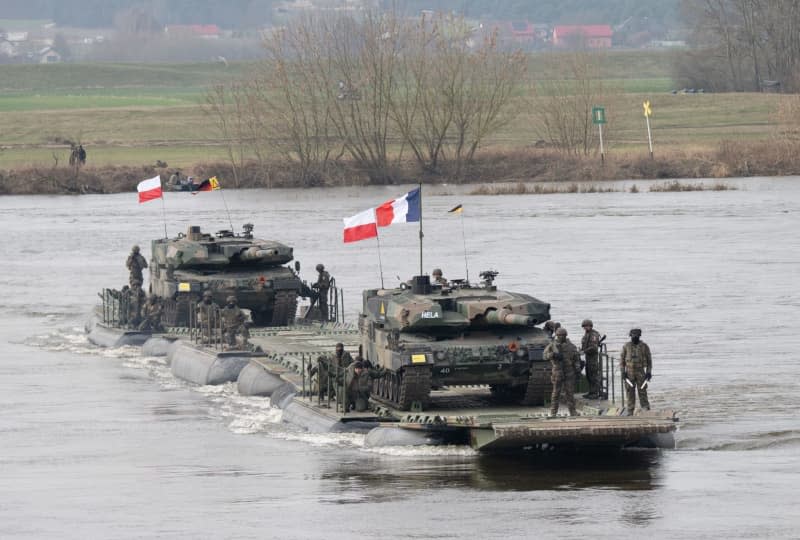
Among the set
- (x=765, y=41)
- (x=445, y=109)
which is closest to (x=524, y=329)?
(x=445, y=109)

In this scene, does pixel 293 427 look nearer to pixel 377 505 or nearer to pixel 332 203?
pixel 377 505

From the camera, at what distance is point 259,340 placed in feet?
135

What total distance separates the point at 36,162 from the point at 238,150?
10.8m

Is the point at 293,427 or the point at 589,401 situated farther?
the point at 293,427

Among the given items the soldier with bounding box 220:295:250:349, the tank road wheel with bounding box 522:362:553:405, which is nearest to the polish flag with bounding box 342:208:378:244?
the tank road wheel with bounding box 522:362:553:405

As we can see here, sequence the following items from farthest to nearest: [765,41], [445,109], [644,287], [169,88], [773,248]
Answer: [169,88], [765,41], [445,109], [773,248], [644,287]

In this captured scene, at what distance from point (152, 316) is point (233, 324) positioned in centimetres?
670

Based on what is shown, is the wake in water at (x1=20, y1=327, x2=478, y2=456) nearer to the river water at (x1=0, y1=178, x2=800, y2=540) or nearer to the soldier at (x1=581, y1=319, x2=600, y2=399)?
the river water at (x1=0, y1=178, x2=800, y2=540)

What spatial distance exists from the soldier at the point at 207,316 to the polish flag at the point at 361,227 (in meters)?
7.44

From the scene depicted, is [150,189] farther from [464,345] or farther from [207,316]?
[464,345]

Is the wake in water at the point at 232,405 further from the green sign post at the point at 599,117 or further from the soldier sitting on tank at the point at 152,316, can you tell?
the green sign post at the point at 599,117

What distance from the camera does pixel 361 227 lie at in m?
33.1

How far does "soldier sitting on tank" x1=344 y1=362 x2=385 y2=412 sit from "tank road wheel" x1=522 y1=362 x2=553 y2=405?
2551 millimetres

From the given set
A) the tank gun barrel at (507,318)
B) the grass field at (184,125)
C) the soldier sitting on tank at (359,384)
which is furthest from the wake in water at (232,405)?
the grass field at (184,125)
